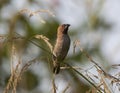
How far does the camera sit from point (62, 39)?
4828 mm

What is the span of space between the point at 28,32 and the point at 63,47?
2.57 ft

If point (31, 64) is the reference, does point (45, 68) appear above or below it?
below

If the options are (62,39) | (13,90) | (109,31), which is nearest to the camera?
(13,90)

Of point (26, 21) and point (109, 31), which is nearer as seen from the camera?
point (109, 31)

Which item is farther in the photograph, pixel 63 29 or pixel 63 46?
pixel 63 29

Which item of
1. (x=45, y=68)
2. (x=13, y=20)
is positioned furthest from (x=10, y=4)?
(x=13, y=20)

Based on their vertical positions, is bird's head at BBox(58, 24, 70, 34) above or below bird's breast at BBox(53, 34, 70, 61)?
above

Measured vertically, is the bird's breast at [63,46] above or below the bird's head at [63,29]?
below

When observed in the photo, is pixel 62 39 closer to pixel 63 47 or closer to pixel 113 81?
pixel 63 47

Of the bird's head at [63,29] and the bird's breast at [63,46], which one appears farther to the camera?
the bird's head at [63,29]

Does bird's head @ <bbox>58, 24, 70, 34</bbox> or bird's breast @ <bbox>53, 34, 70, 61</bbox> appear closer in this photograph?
bird's breast @ <bbox>53, 34, 70, 61</bbox>

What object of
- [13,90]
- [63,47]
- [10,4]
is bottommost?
[63,47]

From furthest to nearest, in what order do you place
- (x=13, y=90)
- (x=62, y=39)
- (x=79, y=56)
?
(x=79, y=56) → (x=62, y=39) → (x=13, y=90)

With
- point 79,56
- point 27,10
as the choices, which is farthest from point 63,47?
point 27,10
